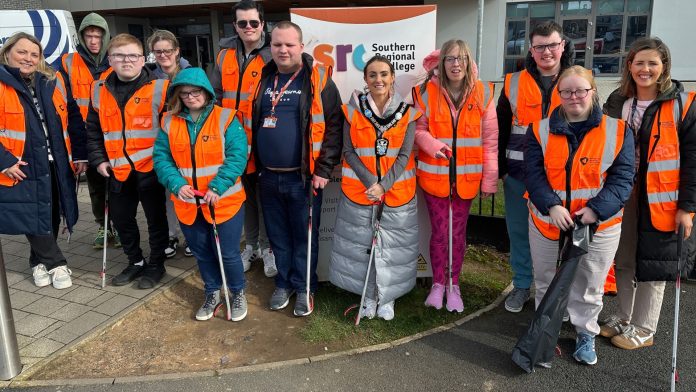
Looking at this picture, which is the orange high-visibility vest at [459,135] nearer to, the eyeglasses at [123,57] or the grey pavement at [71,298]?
the eyeglasses at [123,57]

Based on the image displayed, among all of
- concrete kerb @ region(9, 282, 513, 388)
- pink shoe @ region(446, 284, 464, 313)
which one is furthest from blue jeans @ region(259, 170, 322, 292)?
pink shoe @ region(446, 284, 464, 313)

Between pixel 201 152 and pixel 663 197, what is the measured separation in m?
2.96

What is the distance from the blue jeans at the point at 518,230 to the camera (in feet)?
12.5

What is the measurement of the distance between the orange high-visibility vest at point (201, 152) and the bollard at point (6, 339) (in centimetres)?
115

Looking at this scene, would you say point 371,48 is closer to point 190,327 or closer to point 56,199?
point 190,327

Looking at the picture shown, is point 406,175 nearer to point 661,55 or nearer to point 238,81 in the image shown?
point 238,81

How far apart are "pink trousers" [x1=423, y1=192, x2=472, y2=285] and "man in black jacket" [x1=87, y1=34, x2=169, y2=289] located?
223cm

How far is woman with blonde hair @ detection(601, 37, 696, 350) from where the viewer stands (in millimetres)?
3027

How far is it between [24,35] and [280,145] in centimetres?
241

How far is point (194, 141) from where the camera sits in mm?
3510

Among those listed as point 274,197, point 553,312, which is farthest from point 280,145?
point 553,312

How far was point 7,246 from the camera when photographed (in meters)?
5.57

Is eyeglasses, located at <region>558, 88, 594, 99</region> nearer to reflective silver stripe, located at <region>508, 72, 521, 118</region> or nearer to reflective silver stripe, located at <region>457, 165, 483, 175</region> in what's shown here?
reflective silver stripe, located at <region>508, 72, 521, 118</region>

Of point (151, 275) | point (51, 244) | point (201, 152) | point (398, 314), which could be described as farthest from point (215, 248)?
point (51, 244)
